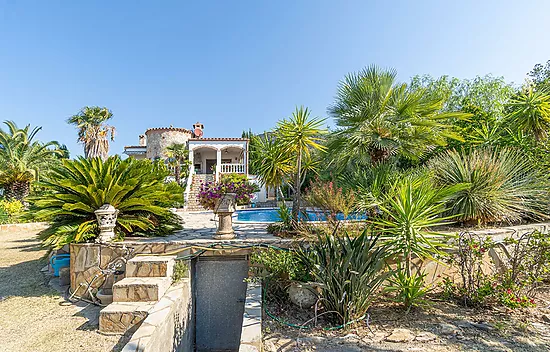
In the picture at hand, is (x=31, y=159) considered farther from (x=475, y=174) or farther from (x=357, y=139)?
(x=475, y=174)

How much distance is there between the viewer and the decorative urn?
530cm

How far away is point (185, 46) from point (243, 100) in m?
7.04

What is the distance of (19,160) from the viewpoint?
16.6 meters

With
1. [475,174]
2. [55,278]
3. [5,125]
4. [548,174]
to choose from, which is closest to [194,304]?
[55,278]

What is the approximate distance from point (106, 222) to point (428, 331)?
560 cm

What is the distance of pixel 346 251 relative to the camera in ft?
12.5

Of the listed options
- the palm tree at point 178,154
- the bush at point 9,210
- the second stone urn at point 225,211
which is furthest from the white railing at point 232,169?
the second stone urn at point 225,211

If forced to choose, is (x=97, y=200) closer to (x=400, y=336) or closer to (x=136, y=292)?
(x=136, y=292)

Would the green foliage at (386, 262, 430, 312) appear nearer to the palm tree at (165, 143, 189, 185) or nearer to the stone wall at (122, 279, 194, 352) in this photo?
the stone wall at (122, 279, 194, 352)

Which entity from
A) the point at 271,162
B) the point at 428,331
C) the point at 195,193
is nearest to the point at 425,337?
the point at 428,331

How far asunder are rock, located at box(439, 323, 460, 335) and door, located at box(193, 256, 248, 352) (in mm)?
3272

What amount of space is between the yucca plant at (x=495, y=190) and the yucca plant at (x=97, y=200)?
664cm

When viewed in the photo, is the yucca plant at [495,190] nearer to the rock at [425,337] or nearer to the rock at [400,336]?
the rock at [425,337]

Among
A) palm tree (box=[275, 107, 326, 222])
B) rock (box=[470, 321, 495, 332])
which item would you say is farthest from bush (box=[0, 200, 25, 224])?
rock (box=[470, 321, 495, 332])
